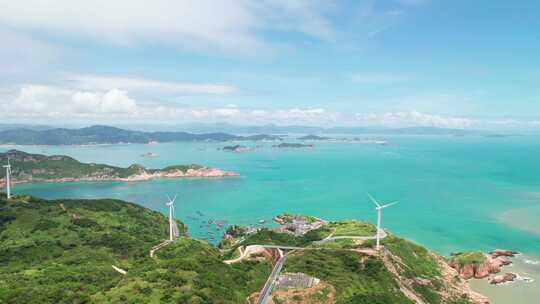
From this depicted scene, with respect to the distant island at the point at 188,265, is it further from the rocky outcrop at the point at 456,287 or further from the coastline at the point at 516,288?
the coastline at the point at 516,288

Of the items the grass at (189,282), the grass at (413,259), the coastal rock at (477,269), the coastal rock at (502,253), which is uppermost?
the grass at (189,282)

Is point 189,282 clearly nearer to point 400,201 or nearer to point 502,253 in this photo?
point 502,253

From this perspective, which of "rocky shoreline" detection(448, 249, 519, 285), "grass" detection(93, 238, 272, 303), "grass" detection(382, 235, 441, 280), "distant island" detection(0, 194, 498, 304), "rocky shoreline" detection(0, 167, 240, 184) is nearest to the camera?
"grass" detection(93, 238, 272, 303)

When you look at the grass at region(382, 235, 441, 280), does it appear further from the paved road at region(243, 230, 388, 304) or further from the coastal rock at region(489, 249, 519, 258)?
the coastal rock at region(489, 249, 519, 258)

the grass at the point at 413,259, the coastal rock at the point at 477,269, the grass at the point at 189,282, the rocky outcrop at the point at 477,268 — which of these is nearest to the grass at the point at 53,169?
the grass at the point at 413,259

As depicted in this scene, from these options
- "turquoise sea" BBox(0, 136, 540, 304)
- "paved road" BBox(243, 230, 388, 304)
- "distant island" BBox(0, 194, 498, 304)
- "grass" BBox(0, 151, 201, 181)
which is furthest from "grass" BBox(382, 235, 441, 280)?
"grass" BBox(0, 151, 201, 181)

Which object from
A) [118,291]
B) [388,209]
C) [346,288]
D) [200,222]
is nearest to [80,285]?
[118,291]
